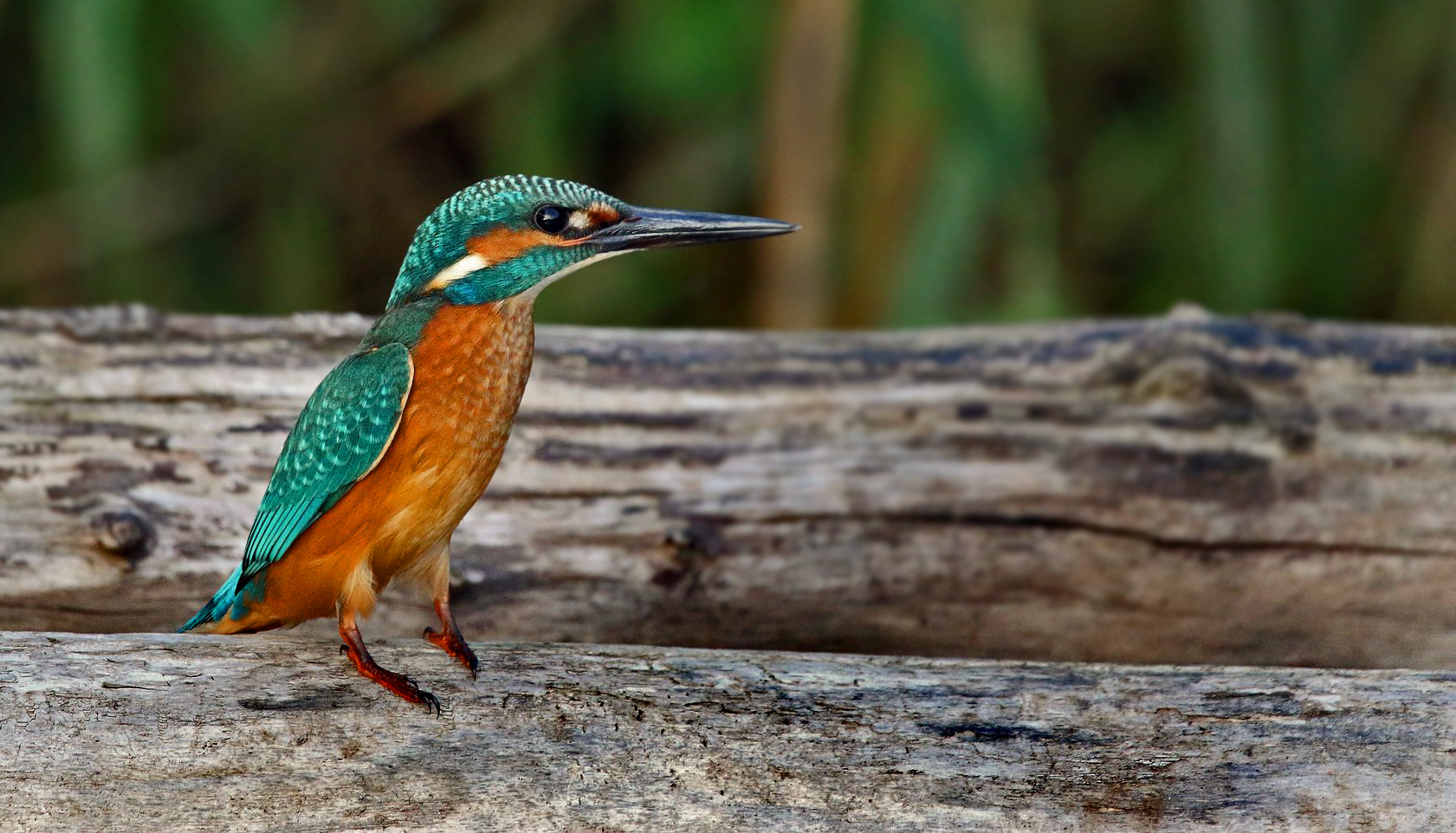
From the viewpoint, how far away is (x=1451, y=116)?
14.0ft

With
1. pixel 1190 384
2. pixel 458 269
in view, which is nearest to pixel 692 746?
pixel 458 269

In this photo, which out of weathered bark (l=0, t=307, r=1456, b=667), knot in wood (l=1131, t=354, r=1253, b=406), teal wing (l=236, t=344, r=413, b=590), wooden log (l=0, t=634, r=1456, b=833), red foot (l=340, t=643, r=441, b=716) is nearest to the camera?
wooden log (l=0, t=634, r=1456, b=833)

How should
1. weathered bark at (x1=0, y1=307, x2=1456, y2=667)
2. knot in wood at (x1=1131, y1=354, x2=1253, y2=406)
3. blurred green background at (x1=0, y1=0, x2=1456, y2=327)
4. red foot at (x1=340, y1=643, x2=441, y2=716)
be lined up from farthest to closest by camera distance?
1. blurred green background at (x1=0, y1=0, x2=1456, y2=327)
2. knot in wood at (x1=1131, y1=354, x2=1253, y2=406)
3. weathered bark at (x1=0, y1=307, x2=1456, y2=667)
4. red foot at (x1=340, y1=643, x2=441, y2=716)

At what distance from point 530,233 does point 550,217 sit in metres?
0.04

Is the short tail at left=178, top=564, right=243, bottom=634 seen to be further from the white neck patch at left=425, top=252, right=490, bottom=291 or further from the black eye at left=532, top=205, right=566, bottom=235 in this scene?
the black eye at left=532, top=205, right=566, bottom=235

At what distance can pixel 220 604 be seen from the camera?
1.89 m

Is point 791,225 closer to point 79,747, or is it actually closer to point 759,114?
point 79,747

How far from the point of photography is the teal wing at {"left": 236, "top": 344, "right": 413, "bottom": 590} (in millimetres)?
1772

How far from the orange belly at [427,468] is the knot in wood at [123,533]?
402 mm

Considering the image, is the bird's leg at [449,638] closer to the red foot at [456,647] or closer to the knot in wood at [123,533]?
the red foot at [456,647]

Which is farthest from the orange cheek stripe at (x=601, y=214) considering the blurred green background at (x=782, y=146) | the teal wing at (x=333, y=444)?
the blurred green background at (x=782, y=146)

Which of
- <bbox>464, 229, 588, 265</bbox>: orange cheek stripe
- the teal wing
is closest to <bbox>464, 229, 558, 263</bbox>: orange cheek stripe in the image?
<bbox>464, 229, 588, 265</bbox>: orange cheek stripe

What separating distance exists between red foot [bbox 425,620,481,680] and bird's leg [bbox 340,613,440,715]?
0.08 meters

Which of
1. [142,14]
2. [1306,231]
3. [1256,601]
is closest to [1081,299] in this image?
[1306,231]
